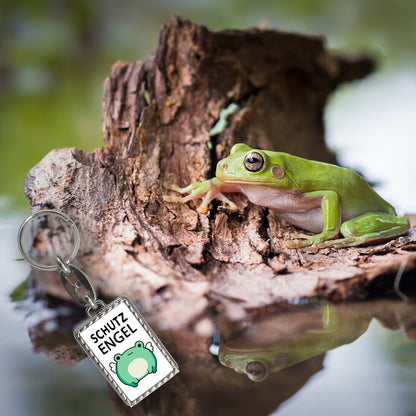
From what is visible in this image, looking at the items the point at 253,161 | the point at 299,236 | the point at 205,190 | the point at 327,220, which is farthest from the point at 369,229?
the point at 205,190

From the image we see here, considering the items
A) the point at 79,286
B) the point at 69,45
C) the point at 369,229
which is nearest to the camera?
the point at 79,286

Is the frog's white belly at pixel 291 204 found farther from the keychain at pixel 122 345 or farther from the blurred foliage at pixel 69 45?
the blurred foliage at pixel 69 45

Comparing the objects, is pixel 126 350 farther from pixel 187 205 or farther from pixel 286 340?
pixel 187 205

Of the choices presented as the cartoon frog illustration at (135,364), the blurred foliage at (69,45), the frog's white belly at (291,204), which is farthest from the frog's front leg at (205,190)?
the blurred foliage at (69,45)

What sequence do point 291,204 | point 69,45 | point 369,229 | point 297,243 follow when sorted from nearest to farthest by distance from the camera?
point 297,243
point 369,229
point 291,204
point 69,45

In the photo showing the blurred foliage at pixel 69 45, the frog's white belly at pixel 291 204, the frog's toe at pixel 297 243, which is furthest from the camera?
the blurred foliage at pixel 69 45

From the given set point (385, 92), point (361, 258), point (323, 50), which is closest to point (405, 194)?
point (361, 258)

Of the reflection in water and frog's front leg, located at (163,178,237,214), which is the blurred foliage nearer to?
frog's front leg, located at (163,178,237,214)
